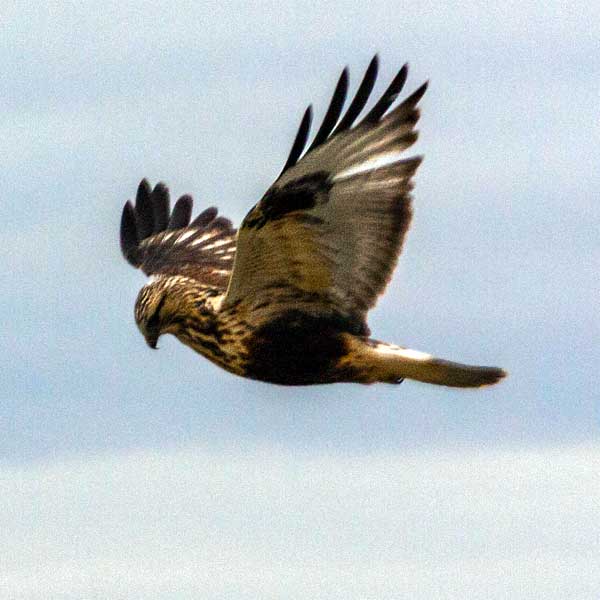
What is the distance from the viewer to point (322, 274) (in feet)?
48.1

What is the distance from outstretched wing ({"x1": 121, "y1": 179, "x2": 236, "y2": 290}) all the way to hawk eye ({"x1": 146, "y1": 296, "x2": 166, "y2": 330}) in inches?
38.1

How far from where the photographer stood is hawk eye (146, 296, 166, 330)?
1528 centimetres

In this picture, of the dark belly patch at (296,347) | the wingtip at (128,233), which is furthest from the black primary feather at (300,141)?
the wingtip at (128,233)

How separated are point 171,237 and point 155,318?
2.85 m

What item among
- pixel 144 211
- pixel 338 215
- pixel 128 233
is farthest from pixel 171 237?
pixel 338 215

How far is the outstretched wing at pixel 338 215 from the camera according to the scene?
14133mm

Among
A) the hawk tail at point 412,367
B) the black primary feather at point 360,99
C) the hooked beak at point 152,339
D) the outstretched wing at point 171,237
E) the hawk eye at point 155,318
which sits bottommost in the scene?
the hawk tail at point 412,367

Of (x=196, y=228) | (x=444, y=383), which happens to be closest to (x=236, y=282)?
(x=444, y=383)

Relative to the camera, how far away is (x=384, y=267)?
14656 millimetres

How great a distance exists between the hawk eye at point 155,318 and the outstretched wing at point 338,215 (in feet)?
2.22

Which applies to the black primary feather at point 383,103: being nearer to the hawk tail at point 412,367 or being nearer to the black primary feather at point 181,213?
the hawk tail at point 412,367

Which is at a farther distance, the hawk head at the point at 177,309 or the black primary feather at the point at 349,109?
the hawk head at the point at 177,309

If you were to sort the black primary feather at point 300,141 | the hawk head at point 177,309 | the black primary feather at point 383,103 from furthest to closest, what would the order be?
the hawk head at point 177,309 → the black primary feather at point 383,103 → the black primary feather at point 300,141

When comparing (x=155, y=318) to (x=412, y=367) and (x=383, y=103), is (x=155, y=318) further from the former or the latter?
(x=383, y=103)
